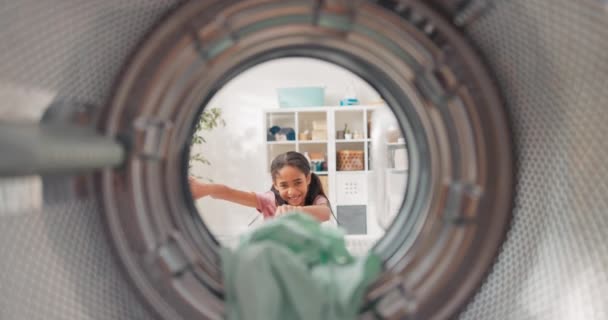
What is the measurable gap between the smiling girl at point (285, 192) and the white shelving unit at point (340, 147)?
1205 millimetres

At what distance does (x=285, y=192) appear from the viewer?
1698 mm

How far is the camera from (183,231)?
498 millimetres

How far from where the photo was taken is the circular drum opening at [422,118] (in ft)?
1.39

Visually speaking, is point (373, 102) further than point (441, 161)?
Yes

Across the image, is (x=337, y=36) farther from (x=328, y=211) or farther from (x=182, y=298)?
(x=328, y=211)

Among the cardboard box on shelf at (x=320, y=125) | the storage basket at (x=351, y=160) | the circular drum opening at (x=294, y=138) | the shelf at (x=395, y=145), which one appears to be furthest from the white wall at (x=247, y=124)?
the shelf at (x=395, y=145)

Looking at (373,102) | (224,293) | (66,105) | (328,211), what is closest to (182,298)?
(224,293)

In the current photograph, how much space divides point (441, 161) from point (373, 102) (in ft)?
9.25

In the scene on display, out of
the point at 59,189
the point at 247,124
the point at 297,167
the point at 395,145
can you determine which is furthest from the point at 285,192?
the point at 247,124

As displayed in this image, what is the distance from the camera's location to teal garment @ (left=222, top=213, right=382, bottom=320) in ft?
1.51

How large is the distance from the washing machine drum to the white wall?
9.43ft

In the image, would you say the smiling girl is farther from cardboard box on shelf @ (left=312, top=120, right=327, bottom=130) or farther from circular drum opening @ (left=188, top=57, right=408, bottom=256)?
cardboard box on shelf @ (left=312, top=120, right=327, bottom=130)

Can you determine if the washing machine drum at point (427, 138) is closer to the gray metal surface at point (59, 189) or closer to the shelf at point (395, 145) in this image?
the gray metal surface at point (59, 189)

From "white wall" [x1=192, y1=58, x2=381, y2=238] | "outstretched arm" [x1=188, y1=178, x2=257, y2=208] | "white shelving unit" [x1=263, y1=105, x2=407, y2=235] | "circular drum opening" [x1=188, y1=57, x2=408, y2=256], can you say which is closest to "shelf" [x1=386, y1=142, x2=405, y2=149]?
"outstretched arm" [x1=188, y1=178, x2=257, y2=208]
